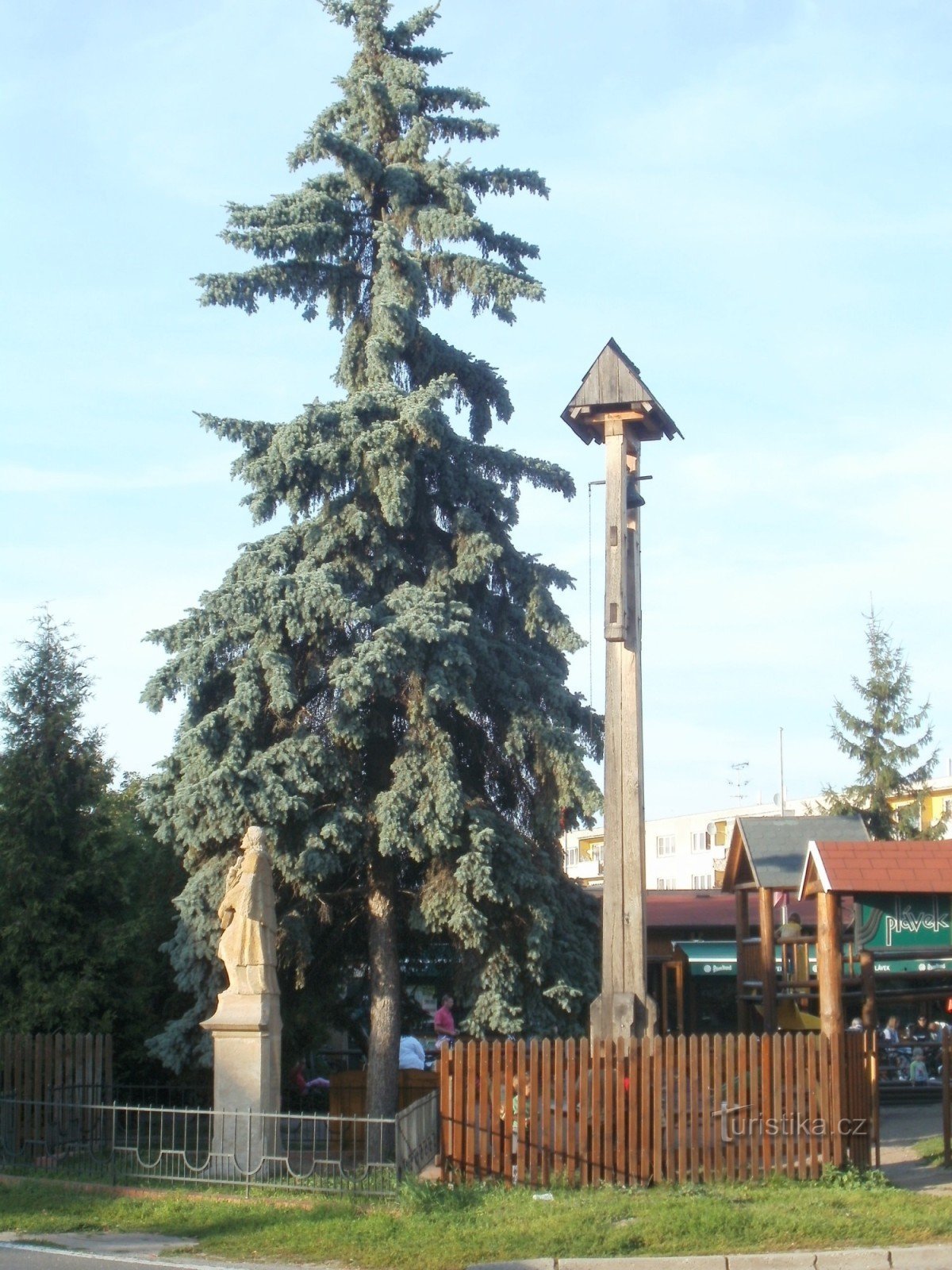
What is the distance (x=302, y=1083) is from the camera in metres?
22.0

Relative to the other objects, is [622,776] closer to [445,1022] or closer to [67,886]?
[445,1022]

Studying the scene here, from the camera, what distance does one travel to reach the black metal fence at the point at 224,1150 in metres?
13.0

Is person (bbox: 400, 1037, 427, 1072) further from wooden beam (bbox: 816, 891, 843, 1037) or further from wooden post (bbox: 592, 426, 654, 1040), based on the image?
wooden beam (bbox: 816, 891, 843, 1037)

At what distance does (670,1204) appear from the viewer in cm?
1145

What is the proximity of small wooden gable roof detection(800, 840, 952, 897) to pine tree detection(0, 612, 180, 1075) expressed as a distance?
9363 millimetres

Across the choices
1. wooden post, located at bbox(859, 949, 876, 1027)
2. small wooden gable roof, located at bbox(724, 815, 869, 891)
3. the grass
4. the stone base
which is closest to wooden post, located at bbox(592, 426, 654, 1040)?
the stone base

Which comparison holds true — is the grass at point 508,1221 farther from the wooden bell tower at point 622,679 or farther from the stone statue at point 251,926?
the stone statue at point 251,926

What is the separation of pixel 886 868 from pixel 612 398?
569 cm

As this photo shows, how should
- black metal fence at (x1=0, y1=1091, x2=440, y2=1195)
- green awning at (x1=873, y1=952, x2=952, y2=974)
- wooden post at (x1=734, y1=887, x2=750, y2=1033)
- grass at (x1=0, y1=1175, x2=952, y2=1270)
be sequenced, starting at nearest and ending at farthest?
grass at (x1=0, y1=1175, x2=952, y2=1270), black metal fence at (x1=0, y1=1091, x2=440, y2=1195), green awning at (x1=873, y1=952, x2=952, y2=974), wooden post at (x1=734, y1=887, x2=750, y2=1033)

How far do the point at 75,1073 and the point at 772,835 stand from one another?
11.2m

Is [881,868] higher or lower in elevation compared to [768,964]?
higher

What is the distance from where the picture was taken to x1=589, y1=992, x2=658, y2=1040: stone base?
43.8ft

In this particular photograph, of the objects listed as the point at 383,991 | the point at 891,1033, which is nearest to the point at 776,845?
the point at 891,1033

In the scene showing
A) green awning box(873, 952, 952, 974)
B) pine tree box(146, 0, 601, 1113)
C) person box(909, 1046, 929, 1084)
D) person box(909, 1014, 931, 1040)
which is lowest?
person box(909, 1046, 929, 1084)
